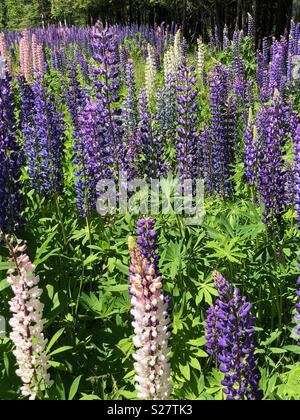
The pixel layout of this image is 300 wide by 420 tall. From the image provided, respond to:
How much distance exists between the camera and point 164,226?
4.00m

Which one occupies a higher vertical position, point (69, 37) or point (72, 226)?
point (69, 37)

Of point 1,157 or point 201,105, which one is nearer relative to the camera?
point 1,157

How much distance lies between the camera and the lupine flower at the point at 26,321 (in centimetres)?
216

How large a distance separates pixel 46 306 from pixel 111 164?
155cm

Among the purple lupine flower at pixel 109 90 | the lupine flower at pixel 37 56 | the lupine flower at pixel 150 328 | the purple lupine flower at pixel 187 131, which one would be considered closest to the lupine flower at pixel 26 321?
the lupine flower at pixel 150 328

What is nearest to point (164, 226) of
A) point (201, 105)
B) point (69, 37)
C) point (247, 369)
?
point (247, 369)

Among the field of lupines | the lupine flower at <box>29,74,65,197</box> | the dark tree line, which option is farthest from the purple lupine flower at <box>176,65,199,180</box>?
the dark tree line

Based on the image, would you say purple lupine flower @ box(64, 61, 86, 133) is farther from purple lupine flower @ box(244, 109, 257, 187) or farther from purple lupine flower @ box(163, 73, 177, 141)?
purple lupine flower @ box(244, 109, 257, 187)

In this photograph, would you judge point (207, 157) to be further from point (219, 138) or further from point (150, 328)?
point (150, 328)

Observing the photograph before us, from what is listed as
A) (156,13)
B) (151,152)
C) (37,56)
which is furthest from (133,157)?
(156,13)

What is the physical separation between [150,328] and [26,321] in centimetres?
55

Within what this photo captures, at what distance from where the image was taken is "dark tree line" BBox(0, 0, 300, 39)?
2311 centimetres
